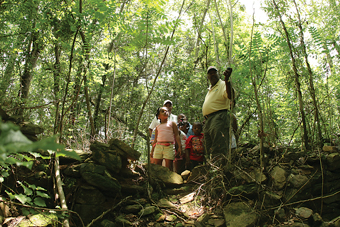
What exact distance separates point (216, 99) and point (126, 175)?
7.19 feet

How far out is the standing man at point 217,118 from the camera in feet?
12.6

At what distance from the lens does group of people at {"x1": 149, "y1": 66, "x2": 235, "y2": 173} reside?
12.7 ft

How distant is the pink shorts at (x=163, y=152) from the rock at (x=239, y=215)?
1858mm

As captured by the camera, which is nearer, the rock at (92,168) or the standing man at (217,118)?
the rock at (92,168)

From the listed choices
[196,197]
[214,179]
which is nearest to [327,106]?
[214,179]

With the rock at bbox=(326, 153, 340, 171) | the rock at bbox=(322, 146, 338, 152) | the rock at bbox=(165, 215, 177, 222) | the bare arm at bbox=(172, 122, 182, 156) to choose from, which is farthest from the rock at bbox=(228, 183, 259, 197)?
the bare arm at bbox=(172, 122, 182, 156)

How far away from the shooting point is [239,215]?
2.93 m

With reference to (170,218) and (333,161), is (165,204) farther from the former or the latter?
(333,161)

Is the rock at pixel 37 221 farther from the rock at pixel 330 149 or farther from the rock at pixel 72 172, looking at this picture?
the rock at pixel 330 149

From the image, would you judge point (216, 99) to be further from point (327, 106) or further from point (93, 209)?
point (93, 209)

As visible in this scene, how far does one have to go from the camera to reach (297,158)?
11.9 ft

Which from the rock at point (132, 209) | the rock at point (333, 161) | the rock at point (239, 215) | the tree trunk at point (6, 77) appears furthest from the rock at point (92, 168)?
the rock at point (333, 161)

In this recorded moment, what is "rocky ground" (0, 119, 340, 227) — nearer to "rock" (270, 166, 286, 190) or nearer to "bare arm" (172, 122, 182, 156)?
"rock" (270, 166, 286, 190)

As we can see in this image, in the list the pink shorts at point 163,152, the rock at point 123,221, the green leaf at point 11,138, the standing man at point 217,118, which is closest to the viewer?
the green leaf at point 11,138
